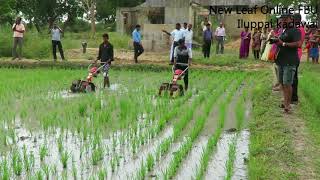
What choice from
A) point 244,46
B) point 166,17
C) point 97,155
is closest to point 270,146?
point 97,155

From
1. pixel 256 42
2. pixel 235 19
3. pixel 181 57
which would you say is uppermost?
pixel 235 19

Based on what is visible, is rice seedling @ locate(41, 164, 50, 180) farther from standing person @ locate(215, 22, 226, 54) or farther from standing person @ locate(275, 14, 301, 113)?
standing person @ locate(215, 22, 226, 54)

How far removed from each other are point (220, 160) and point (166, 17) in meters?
16.4

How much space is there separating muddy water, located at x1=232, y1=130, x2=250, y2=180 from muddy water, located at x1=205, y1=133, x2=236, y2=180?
107mm

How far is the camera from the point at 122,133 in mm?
6539

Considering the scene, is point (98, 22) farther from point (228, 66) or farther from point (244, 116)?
point (244, 116)

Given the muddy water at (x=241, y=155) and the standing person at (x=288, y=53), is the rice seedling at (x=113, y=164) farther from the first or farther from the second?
the standing person at (x=288, y=53)

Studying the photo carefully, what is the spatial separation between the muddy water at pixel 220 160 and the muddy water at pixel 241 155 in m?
0.11

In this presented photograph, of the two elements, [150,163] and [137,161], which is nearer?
[150,163]

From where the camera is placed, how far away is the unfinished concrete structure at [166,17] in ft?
67.7

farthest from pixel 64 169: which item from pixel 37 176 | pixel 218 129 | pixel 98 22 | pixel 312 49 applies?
pixel 98 22

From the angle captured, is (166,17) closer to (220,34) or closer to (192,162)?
(220,34)

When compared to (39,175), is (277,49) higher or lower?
higher

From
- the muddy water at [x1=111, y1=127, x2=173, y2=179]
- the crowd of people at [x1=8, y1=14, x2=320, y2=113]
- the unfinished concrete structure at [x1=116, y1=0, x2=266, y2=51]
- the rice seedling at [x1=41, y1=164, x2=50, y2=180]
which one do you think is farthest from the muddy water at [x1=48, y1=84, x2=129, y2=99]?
the unfinished concrete structure at [x1=116, y1=0, x2=266, y2=51]
